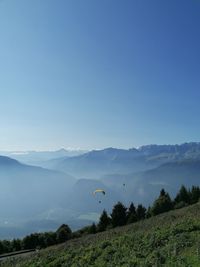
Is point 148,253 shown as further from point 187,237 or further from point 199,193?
point 199,193

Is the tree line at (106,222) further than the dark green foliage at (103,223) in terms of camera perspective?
No

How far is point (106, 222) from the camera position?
246 feet

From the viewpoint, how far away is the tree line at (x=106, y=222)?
68.0 m

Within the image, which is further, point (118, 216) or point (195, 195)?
point (195, 195)

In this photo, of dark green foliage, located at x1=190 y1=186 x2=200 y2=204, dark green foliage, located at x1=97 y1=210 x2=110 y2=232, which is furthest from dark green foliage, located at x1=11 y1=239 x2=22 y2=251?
dark green foliage, located at x1=190 y1=186 x2=200 y2=204

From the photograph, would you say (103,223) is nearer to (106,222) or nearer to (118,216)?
A: (106,222)

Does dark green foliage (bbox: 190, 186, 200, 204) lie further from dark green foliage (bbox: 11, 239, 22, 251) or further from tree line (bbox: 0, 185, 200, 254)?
dark green foliage (bbox: 11, 239, 22, 251)

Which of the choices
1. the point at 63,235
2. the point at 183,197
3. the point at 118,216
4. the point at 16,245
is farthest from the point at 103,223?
the point at 183,197

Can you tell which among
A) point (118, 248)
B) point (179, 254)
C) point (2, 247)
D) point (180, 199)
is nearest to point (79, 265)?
point (118, 248)

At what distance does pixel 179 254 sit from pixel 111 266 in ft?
12.2

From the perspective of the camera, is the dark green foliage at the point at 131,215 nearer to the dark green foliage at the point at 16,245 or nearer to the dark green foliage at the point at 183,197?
the dark green foliage at the point at 183,197

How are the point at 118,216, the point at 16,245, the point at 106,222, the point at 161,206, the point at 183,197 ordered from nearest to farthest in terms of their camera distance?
the point at 16,245 → the point at 106,222 → the point at 118,216 → the point at 161,206 → the point at 183,197

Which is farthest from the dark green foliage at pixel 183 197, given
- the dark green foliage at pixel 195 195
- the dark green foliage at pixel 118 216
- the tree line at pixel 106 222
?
the dark green foliage at pixel 118 216

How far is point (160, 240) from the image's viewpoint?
23.3 metres
